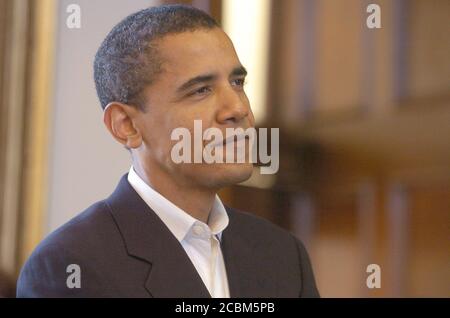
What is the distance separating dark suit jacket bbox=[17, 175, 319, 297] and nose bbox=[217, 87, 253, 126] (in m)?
0.15

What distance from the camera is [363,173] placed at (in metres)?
1.04

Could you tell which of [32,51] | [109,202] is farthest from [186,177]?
[32,51]

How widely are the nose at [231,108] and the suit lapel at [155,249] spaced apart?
15cm

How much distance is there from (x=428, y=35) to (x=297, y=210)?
1.13 feet

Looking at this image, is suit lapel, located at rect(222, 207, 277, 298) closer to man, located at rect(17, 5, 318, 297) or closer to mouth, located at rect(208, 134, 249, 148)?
man, located at rect(17, 5, 318, 297)

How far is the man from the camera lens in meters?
0.83

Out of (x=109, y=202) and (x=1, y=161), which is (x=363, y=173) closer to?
(x=109, y=202)

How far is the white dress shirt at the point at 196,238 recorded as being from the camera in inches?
34.3

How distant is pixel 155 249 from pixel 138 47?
0.84ft

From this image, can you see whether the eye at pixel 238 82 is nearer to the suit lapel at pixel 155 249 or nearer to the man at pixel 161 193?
the man at pixel 161 193

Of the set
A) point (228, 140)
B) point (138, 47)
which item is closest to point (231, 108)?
point (228, 140)

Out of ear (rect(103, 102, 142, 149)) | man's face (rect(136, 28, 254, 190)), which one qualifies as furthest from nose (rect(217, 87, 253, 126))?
ear (rect(103, 102, 142, 149))
